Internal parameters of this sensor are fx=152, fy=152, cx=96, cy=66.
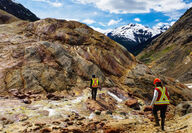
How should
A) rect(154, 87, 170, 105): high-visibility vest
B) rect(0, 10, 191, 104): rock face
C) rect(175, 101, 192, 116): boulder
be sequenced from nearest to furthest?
rect(154, 87, 170, 105): high-visibility vest
rect(175, 101, 192, 116): boulder
rect(0, 10, 191, 104): rock face

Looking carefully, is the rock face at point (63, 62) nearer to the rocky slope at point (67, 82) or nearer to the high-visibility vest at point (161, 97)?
the rocky slope at point (67, 82)

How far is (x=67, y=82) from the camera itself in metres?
17.9

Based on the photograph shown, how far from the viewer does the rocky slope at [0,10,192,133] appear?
986 centimetres

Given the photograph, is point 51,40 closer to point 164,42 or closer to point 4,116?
point 4,116

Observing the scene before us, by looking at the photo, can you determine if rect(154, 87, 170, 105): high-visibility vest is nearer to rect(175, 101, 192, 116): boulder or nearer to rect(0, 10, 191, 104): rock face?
rect(175, 101, 192, 116): boulder

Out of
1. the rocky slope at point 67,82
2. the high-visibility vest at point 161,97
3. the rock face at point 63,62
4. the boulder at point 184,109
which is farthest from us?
the rock face at point 63,62

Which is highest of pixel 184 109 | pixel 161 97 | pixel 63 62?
pixel 63 62

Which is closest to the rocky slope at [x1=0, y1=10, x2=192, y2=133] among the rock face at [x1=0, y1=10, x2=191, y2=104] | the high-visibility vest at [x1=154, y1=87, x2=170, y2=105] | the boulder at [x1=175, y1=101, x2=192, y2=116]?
the rock face at [x1=0, y1=10, x2=191, y2=104]

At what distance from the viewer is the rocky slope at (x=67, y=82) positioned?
9.86 metres

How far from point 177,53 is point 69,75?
104464 mm

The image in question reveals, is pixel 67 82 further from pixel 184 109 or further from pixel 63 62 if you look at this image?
pixel 184 109

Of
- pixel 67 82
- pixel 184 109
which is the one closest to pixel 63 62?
pixel 67 82

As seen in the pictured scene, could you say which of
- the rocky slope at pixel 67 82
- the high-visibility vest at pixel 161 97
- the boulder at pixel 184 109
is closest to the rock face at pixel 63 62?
the rocky slope at pixel 67 82

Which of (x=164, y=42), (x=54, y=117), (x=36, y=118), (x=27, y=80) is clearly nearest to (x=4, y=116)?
(x=36, y=118)
